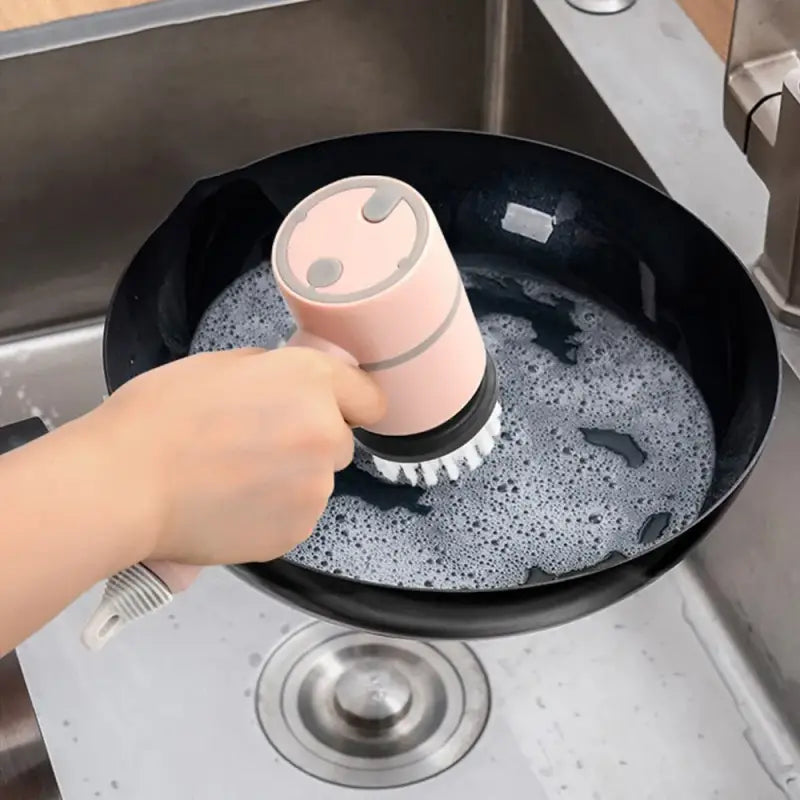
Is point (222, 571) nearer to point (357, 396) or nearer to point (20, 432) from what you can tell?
point (20, 432)

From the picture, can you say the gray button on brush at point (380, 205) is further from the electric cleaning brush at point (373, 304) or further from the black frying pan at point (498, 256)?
the black frying pan at point (498, 256)

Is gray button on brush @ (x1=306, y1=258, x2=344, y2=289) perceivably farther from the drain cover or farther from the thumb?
the drain cover

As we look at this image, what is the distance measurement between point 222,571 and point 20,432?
0.15 metres

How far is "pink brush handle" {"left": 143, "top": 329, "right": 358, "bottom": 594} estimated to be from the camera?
0.47 m

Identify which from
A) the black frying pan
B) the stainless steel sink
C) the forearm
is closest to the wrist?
the forearm

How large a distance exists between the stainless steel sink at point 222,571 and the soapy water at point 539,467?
0.07m

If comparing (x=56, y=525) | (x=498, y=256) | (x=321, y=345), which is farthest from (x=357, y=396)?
(x=498, y=256)

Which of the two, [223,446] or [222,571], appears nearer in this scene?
[223,446]

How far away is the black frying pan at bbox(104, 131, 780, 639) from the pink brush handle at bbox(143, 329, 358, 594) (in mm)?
74

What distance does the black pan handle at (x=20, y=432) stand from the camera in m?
0.76

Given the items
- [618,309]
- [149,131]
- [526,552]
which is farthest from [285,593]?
[149,131]

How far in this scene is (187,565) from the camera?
47 cm

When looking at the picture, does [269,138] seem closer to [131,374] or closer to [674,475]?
[131,374]

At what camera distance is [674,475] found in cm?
63
